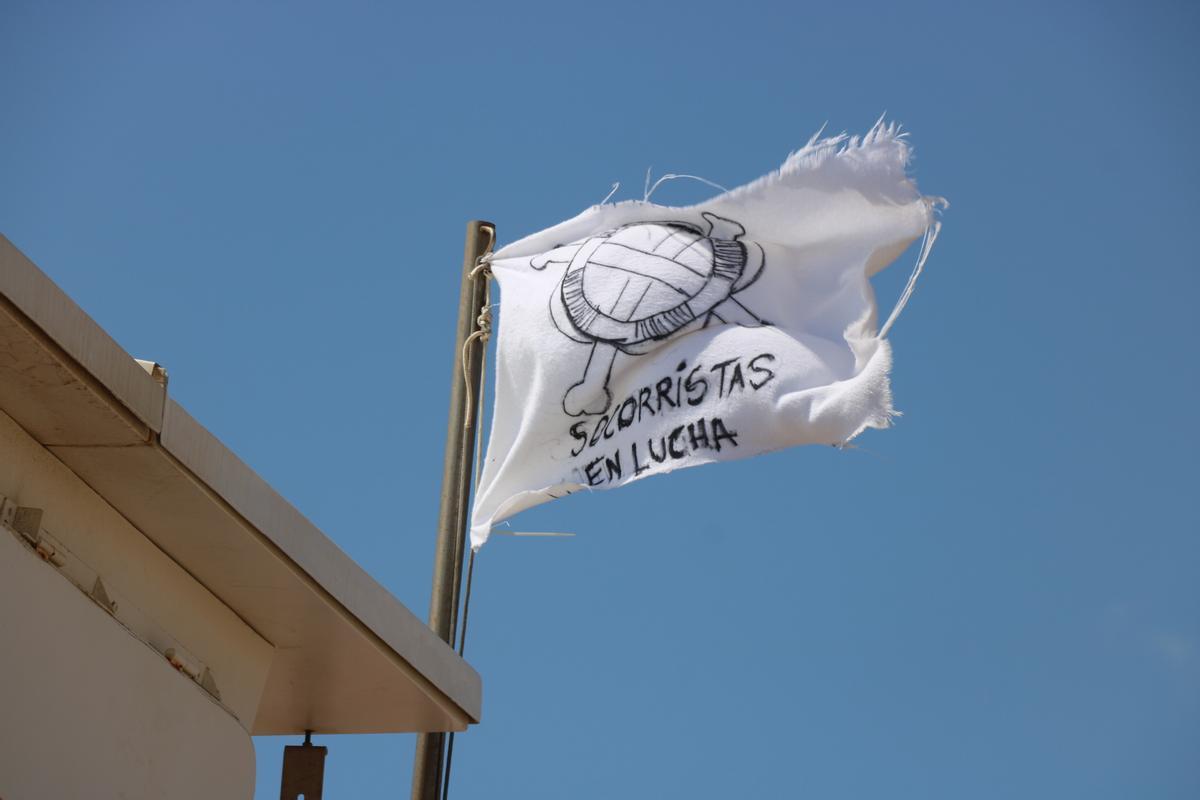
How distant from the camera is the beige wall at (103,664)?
4.04m

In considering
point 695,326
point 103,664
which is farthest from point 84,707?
point 695,326

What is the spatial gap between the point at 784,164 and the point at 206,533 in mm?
3097

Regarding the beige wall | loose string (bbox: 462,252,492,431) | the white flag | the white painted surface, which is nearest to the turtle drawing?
the white flag

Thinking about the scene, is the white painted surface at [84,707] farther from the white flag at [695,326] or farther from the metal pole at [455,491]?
the white flag at [695,326]

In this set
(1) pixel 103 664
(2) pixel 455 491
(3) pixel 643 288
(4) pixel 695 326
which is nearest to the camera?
(1) pixel 103 664

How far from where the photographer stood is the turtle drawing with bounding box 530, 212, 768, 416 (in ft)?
21.9

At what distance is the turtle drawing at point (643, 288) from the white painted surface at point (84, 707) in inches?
94.2

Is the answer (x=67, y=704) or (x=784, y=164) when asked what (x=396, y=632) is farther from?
(x=784, y=164)

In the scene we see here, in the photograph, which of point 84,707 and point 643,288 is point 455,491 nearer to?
point 643,288

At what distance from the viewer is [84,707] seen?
423cm

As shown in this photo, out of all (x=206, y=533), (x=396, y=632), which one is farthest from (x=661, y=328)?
(x=206, y=533)

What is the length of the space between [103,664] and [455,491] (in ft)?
7.37

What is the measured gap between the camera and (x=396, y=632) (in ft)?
17.0

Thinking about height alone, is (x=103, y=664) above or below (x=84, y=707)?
above
